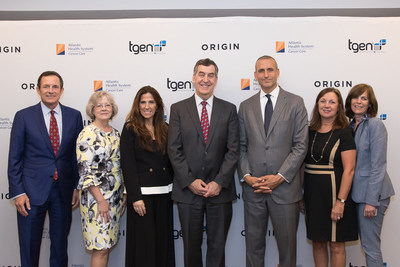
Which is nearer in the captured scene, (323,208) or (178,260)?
(323,208)

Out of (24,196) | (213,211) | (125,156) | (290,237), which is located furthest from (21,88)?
(290,237)

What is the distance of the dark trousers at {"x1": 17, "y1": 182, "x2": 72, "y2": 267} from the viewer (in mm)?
2531

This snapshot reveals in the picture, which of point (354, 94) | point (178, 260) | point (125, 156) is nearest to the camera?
point (125, 156)

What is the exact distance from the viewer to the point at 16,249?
3.23 metres

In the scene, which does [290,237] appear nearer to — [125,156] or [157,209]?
[157,209]

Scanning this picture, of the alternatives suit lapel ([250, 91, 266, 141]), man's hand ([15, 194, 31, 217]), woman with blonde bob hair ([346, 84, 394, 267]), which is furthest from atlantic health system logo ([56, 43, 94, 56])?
woman with blonde bob hair ([346, 84, 394, 267])

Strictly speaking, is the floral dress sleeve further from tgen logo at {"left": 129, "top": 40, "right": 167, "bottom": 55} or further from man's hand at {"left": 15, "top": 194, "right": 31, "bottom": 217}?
tgen logo at {"left": 129, "top": 40, "right": 167, "bottom": 55}

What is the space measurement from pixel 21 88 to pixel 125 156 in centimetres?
174

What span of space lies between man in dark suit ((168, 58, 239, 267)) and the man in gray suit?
0.53ft

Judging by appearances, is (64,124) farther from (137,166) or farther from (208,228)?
(208,228)

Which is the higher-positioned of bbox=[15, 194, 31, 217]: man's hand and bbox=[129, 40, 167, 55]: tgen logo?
bbox=[129, 40, 167, 55]: tgen logo

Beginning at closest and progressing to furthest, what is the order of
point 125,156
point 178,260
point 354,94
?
point 125,156 < point 354,94 < point 178,260

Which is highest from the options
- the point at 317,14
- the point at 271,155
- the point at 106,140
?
the point at 317,14

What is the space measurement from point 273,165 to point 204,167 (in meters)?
0.58
